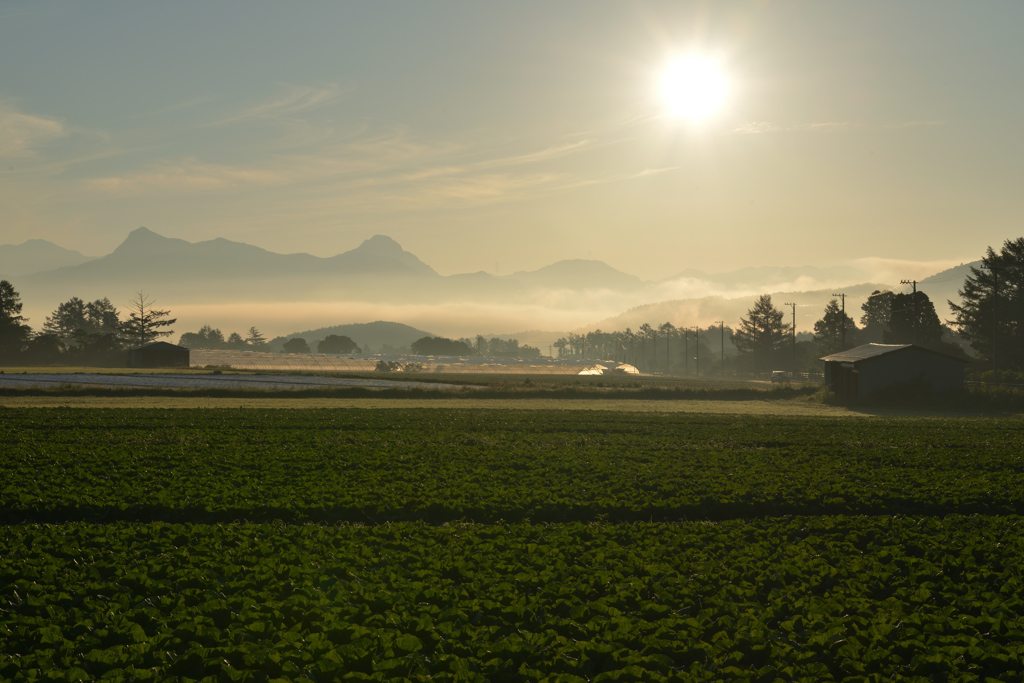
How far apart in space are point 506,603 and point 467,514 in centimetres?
669

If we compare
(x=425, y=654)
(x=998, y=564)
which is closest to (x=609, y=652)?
(x=425, y=654)

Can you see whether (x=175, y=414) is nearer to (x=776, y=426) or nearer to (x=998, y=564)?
(x=776, y=426)

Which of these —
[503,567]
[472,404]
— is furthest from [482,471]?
[472,404]

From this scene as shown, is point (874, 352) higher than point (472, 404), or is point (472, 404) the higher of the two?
point (874, 352)

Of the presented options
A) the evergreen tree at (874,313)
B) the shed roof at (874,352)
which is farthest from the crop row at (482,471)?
the evergreen tree at (874,313)

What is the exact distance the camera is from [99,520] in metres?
16.1

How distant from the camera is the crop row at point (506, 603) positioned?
8.35 metres

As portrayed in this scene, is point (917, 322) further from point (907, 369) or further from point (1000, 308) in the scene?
point (907, 369)

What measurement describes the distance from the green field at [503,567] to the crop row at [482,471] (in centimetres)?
11

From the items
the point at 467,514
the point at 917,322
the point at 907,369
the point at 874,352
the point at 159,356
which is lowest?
the point at 467,514

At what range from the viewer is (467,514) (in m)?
16.9

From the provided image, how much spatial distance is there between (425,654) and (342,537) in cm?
541

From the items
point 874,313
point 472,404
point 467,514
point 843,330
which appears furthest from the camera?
point 874,313

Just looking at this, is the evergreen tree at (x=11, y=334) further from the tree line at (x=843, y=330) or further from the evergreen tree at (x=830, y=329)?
the evergreen tree at (x=830, y=329)
